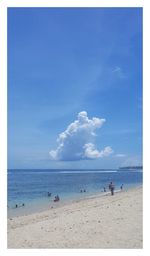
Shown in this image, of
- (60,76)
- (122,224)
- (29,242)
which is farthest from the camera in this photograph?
(60,76)

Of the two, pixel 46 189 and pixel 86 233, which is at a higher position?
pixel 86 233

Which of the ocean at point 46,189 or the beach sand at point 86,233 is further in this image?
the ocean at point 46,189

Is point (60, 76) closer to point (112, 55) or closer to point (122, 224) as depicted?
point (112, 55)

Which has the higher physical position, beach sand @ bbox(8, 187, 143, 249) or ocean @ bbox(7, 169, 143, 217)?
beach sand @ bbox(8, 187, 143, 249)

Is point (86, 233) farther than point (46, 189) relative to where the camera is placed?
No

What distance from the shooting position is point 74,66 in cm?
297

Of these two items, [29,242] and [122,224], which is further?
[122,224]

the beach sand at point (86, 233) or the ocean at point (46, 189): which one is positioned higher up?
the beach sand at point (86, 233)

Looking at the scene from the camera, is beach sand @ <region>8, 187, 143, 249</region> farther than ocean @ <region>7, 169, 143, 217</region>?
No
